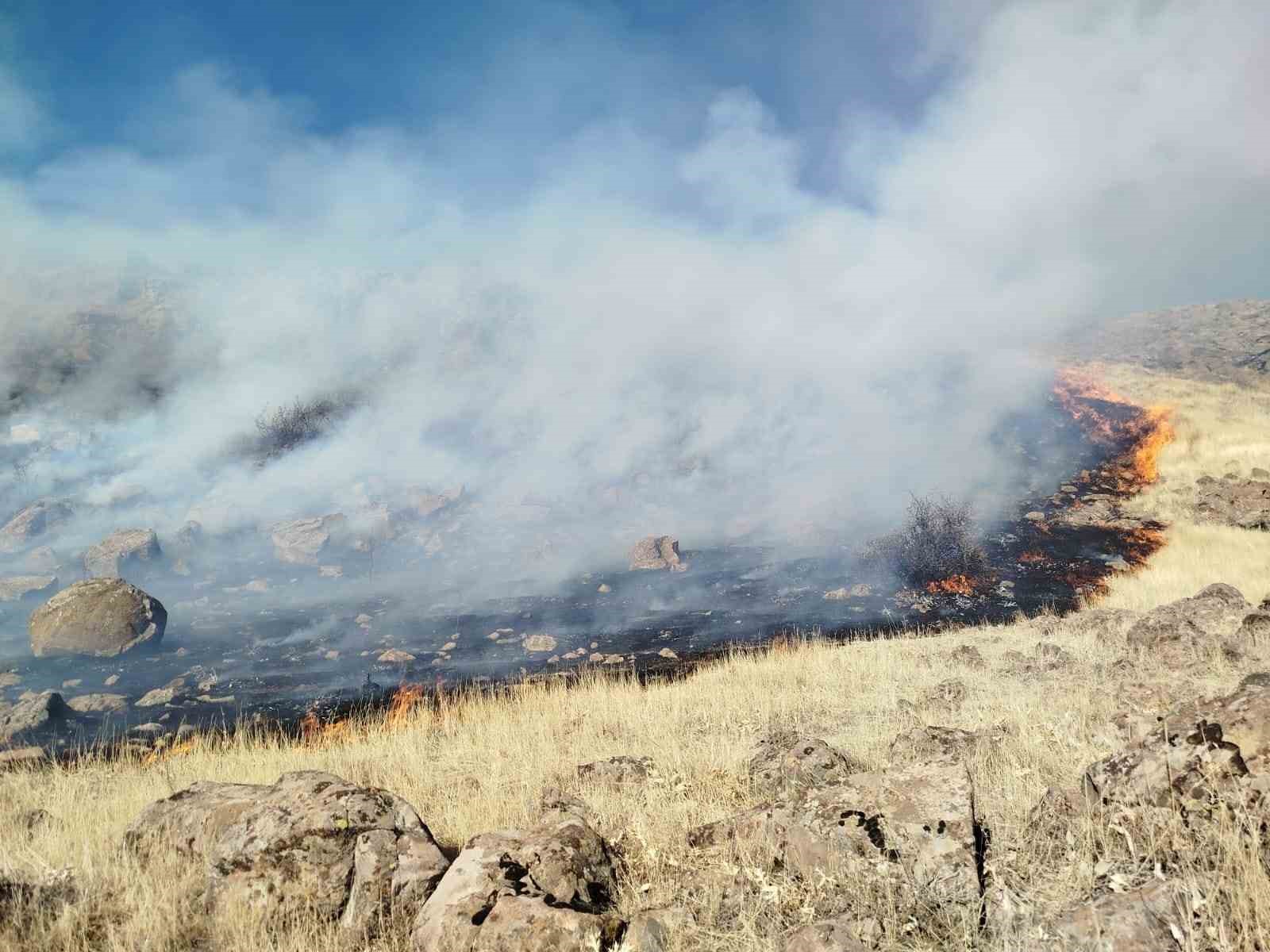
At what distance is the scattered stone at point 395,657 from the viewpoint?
47.2 ft

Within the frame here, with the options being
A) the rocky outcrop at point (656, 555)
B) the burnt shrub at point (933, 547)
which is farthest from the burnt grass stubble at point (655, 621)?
the rocky outcrop at point (656, 555)

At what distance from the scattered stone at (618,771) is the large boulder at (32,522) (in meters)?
30.3

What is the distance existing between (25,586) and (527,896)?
1007 inches

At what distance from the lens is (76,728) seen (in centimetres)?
1038

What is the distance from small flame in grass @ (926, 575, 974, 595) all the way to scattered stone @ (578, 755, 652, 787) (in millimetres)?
15852

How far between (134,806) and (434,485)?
2902cm

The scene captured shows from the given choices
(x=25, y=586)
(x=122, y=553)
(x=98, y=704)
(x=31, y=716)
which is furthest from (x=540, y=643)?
(x=122, y=553)

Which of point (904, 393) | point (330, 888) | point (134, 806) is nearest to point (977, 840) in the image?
point (330, 888)

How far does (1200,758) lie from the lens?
2.93m

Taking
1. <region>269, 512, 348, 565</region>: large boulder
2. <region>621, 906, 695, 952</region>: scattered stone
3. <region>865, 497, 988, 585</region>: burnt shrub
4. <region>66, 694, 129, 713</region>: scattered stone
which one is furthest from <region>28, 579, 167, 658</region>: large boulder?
<region>865, 497, 988, 585</region>: burnt shrub

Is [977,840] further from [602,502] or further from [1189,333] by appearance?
[1189,333]

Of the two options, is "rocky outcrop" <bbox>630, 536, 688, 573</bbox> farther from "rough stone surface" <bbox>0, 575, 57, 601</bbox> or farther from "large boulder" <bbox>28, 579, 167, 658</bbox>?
"rough stone surface" <bbox>0, 575, 57, 601</bbox>

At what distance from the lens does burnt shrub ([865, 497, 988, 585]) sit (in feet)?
68.9

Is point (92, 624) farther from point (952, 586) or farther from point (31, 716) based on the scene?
point (952, 586)
